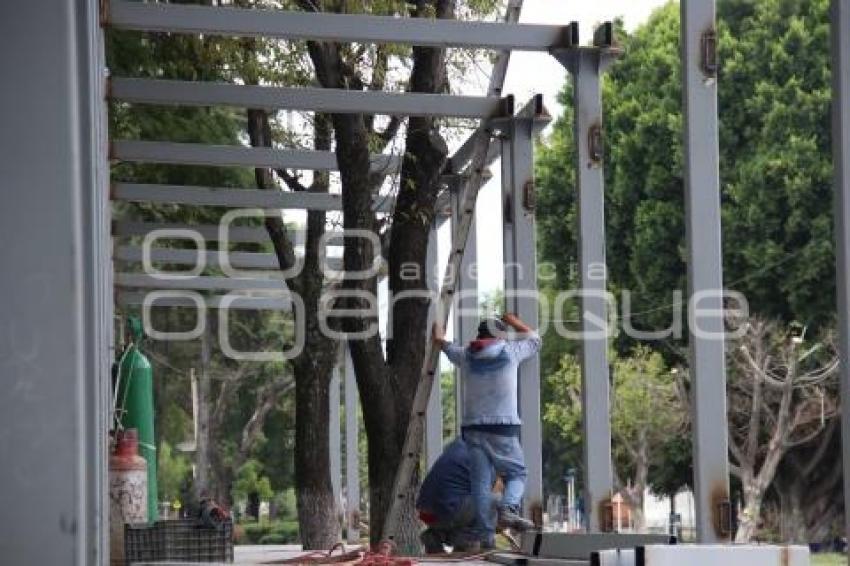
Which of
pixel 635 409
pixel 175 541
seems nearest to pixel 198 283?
pixel 175 541

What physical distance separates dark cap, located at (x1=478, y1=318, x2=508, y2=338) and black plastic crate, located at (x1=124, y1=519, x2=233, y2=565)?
3655 millimetres

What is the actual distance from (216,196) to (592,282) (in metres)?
5.75

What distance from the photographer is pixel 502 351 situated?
12.0m

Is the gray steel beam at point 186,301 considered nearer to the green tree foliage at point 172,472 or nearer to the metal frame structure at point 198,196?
the metal frame structure at point 198,196

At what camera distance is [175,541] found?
898 centimetres

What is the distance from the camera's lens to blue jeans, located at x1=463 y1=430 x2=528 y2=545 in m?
11.7

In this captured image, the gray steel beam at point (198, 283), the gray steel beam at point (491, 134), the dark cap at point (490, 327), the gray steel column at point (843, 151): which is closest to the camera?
the gray steel column at point (843, 151)

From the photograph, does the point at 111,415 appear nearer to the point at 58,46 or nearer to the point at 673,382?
the point at 58,46

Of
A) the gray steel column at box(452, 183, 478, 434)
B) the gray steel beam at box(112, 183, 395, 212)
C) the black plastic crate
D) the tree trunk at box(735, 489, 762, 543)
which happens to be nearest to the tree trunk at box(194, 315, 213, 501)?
the tree trunk at box(735, 489, 762, 543)

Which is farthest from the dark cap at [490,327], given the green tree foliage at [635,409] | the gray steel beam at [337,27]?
the green tree foliage at [635,409]

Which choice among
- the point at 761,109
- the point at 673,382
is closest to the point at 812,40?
the point at 761,109

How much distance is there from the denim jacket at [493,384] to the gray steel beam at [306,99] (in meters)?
1.90

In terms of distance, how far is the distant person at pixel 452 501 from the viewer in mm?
11828

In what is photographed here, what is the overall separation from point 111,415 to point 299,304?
7898 millimetres
